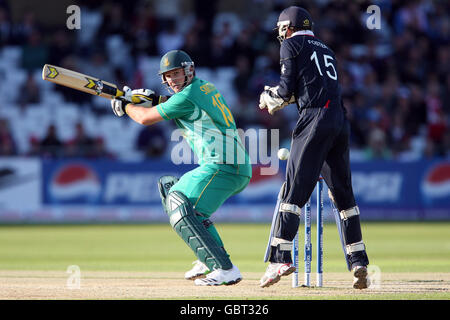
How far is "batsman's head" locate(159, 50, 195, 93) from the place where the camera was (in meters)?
7.42

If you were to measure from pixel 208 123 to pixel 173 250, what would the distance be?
18.6 ft

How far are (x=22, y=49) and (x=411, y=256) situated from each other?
1262cm

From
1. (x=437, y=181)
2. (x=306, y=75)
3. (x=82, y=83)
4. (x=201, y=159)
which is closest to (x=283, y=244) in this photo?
(x=201, y=159)

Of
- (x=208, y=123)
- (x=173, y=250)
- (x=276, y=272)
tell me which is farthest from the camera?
(x=173, y=250)

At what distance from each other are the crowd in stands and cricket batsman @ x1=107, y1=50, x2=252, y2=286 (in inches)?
Answer: 405

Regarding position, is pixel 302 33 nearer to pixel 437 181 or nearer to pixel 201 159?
pixel 201 159

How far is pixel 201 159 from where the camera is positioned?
7.41 metres

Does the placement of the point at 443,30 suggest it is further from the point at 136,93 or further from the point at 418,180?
the point at 136,93

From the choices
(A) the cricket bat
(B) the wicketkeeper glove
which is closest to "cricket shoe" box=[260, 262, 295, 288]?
(B) the wicketkeeper glove

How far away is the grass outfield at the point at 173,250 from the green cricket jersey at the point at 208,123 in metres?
1.38

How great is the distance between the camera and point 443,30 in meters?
20.8

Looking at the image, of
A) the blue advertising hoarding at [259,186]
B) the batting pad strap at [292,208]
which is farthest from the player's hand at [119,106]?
the blue advertising hoarding at [259,186]

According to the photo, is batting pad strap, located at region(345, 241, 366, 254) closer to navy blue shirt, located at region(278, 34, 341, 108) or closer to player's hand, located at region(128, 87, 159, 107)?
navy blue shirt, located at region(278, 34, 341, 108)

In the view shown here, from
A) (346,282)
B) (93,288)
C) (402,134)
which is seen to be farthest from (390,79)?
(93,288)
